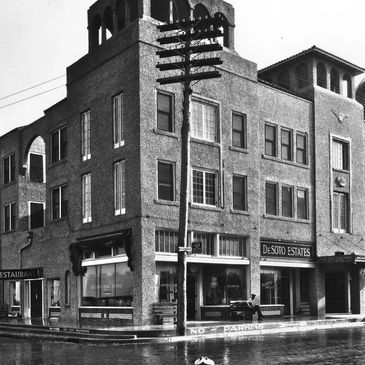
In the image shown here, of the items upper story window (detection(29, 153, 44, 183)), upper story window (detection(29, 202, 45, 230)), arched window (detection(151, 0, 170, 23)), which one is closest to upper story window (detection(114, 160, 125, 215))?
arched window (detection(151, 0, 170, 23))

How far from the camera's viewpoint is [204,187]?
31.3 meters

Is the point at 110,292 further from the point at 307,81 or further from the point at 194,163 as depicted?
the point at 307,81

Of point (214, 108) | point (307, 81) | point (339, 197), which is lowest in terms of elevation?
point (339, 197)

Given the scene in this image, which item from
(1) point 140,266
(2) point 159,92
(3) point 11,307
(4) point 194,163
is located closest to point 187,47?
(2) point 159,92

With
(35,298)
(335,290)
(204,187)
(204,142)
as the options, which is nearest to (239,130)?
(204,142)

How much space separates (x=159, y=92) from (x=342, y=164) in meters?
14.6

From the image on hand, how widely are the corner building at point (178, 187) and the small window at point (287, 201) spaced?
85 mm

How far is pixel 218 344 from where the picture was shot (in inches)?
861

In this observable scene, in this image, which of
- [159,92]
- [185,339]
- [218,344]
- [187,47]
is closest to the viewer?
[218,344]

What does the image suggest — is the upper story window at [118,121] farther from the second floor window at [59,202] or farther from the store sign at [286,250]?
the store sign at [286,250]

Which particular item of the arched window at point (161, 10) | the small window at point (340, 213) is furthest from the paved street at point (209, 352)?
the arched window at point (161, 10)

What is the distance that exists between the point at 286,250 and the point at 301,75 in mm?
10499

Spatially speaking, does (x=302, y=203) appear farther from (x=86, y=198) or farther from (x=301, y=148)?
(x=86, y=198)

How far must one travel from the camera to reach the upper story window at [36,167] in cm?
4156
